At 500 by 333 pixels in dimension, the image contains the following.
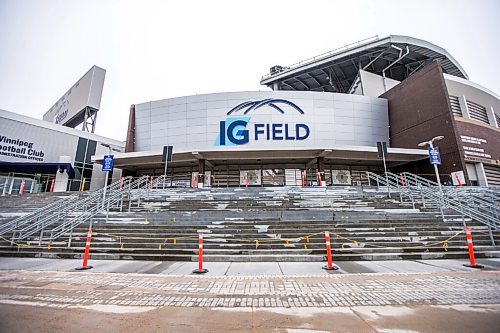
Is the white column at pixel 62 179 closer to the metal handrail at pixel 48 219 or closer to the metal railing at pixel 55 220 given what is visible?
the metal railing at pixel 55 220

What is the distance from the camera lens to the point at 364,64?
3669cm

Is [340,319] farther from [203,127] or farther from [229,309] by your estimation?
[203,127]

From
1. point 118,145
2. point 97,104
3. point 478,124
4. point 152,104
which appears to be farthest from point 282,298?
point 97,104

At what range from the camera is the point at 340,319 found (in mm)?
3562

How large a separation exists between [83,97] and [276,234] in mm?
42901

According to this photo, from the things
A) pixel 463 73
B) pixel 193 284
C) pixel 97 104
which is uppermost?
pixel 463 73

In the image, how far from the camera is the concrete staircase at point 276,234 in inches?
329

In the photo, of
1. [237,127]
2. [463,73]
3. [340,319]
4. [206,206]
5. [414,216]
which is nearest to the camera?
[340,319]

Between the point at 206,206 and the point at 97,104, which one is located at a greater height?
the point at 97,104

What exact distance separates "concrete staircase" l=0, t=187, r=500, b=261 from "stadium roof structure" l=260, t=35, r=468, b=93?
2884cm

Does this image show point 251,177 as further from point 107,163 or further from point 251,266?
point 251,266

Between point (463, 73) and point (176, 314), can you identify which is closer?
point (176, 314)

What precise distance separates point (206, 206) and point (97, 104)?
116 feet

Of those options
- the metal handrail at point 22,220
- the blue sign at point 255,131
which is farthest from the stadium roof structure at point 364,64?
the metal handrail at point 22,220
